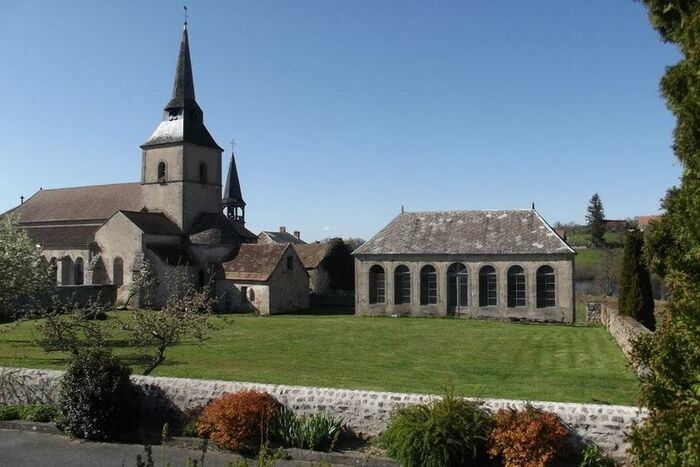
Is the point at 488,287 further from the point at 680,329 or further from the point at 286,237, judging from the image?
the point at 286,237

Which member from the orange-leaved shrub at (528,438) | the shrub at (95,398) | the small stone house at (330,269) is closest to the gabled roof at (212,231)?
the small stone house at (330,269)

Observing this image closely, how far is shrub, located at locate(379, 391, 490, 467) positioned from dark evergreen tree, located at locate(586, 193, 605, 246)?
8245 centimetres

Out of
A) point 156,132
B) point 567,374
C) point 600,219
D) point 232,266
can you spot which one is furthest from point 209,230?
point 600,219

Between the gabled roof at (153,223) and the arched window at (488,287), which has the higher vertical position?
the gabled roof at (153,223)

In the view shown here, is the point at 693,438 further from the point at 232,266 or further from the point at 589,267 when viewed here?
the point at 589,267

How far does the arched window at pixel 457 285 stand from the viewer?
37.8m

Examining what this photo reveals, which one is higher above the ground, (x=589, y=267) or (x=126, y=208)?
(x=126, y=208)

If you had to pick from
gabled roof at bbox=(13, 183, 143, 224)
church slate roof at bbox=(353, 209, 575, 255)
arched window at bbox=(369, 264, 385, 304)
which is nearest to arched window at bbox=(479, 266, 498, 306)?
church slate roof at bbox=(353, 209, 575, 255)

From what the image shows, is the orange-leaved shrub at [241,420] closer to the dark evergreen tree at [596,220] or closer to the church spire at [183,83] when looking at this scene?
the church spire at [183,83]

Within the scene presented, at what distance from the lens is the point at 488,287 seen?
123 ft

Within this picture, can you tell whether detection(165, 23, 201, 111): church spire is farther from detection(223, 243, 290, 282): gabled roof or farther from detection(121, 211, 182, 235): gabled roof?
detection(223, 243, 290, 282): gabled roof

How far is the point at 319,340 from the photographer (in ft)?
86.0

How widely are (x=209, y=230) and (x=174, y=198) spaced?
14.6 feet

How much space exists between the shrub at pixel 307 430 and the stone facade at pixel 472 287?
1094 inches
